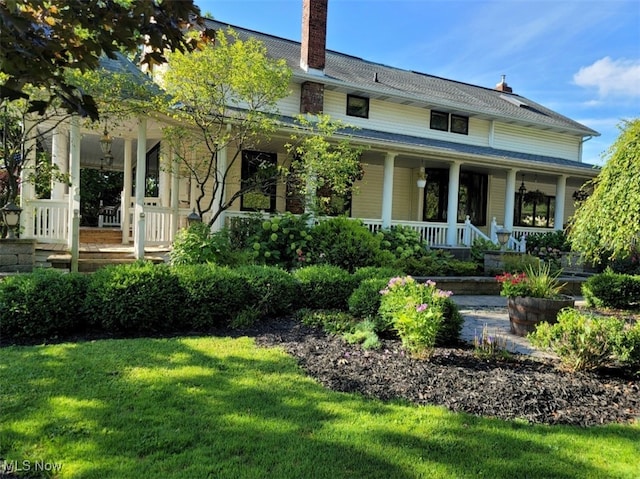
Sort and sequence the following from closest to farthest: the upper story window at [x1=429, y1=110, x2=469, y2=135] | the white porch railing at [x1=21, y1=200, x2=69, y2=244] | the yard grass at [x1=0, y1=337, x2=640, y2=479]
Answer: the yard grass at [x1=0, y1=337, x2=640, y2=479] < the white porch railing at [x1=21, y1=200, x2=69, y2=244] < the upper story window at [x1=429, y1=110, x2=469, y2=135]

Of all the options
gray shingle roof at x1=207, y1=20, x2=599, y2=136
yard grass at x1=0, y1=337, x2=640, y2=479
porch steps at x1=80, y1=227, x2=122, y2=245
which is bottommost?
yard grass at x1=0, y1=337, x2=640, y2=479

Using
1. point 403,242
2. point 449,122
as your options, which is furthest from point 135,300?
point 449,122

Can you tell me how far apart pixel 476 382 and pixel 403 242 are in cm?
830

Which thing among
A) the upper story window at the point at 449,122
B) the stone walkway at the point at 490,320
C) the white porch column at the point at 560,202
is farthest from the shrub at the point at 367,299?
the white porch column at the point at 560,202

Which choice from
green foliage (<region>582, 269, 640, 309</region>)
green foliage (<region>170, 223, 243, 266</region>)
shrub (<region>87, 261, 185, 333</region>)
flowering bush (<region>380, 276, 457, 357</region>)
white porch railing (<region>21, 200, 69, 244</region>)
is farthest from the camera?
green foliage (<region>582, 269, 640, 309</region>)

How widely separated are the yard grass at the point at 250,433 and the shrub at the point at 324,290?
8.14 feet

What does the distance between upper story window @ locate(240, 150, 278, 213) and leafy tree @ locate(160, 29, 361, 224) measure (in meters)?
0.04

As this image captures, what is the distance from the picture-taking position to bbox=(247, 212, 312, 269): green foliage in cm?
937

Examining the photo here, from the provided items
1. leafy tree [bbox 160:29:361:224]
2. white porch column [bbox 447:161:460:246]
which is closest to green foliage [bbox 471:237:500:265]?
white porch column [bbox 447:161:460:246]

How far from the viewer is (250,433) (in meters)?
2.89

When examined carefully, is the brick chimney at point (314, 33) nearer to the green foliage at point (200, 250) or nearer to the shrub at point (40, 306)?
the green foliage at point (200, 250)

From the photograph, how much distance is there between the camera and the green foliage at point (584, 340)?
171 inches

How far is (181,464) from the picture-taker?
2.51 m

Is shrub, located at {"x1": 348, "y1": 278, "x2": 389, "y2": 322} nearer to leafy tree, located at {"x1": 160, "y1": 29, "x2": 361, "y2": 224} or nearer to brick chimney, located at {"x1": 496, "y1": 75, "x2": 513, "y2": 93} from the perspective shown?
leafy tree, located at {"x1": 160, "y1": 29, "x2": 361, "y2": 224}
